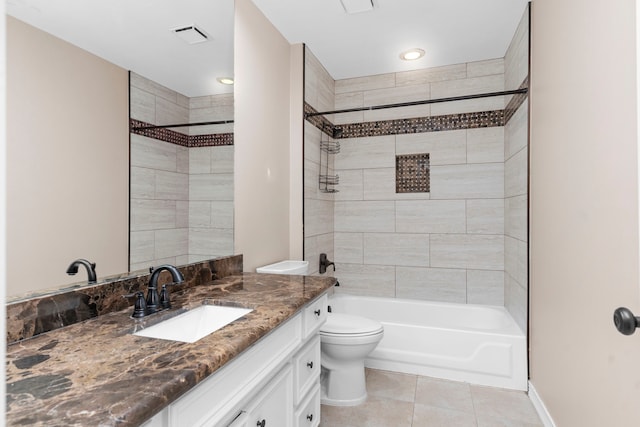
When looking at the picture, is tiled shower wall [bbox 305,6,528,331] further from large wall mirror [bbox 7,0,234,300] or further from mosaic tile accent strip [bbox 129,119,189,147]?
mosaic tile accent strip [bbox 129,119,189,147]

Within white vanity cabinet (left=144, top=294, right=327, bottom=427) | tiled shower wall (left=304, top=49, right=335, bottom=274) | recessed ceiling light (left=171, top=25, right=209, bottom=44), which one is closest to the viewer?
white vanity cabinet (left=144, top=294, right=327, bottom=427)

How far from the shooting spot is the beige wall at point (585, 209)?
3.61ft

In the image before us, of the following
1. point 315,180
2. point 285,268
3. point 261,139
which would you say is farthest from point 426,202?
point 261,139

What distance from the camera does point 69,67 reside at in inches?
42.7

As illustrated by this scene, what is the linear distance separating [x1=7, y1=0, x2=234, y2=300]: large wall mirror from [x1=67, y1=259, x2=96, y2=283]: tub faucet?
2 cm

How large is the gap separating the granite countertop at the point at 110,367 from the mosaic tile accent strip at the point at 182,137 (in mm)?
698

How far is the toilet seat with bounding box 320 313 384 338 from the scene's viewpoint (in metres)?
2.20

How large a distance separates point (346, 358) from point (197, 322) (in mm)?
1155

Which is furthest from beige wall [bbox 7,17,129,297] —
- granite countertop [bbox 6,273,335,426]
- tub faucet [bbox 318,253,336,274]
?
A: tub faucet [bbox 318,253,336,274]

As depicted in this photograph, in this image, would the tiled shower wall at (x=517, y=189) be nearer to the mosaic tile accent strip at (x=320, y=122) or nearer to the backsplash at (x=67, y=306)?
the mosaic tile accent strip at (x=320, y=122)

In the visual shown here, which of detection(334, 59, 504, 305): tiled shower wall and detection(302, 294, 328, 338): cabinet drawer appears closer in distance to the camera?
detection(302, 294, 328, 338): cabinet drawer

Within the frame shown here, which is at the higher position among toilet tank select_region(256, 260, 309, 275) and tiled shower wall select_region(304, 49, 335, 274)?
tiled shower wall select_region(304, 49, 335, 274)

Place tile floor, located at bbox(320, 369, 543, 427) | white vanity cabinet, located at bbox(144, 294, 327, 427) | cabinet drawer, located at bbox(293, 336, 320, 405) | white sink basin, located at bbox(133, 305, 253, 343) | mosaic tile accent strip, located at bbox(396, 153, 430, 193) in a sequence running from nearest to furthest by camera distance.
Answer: white vanity cabinet, located at bbox(144, 294, 327, 427) → white sink basin, located at bbox(133, 305, 253, 343) → cabinet drawer, located at bbox(293, 336, 320, 405) → tile floor, located at bbox(320, 369, 543, 427) → mosaic tile accent strip, located at bbox(396, 153, 430, 193)

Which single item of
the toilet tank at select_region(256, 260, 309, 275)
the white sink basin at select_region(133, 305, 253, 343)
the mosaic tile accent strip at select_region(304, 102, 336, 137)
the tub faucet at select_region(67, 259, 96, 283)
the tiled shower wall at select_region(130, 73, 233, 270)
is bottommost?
the white sink basin at select_region(133, 305, 253, 343)
